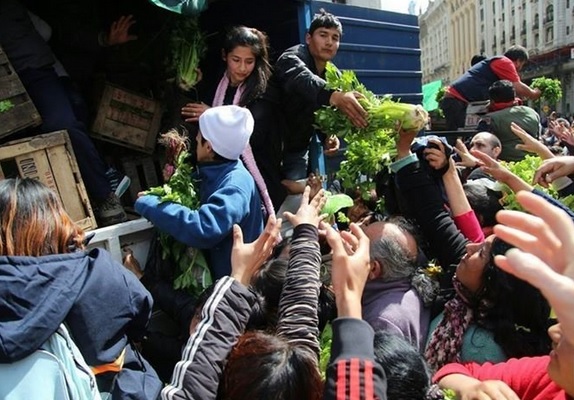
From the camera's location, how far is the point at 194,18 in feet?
13.0

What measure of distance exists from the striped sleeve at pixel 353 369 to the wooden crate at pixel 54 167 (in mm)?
2084

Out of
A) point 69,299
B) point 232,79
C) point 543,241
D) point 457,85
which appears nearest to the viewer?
point 543,241

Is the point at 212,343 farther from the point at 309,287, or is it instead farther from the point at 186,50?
the point at 186,50

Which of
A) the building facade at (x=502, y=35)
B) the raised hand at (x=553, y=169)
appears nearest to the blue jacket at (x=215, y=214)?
the raised hand at (x=553, y=169)

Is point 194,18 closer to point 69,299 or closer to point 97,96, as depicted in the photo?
point 97,96

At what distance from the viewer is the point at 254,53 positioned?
11.2ft

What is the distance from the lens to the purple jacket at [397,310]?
2174mm

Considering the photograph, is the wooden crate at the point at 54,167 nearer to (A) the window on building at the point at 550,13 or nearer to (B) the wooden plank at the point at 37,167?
(B) the wooden plank at the point at 37,167

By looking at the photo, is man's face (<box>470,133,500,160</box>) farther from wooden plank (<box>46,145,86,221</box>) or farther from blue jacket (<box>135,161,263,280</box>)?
wooden plank (<box>46,145,86,221</box>)

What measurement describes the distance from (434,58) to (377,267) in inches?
3203

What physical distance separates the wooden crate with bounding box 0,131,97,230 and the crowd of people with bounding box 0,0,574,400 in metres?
0.50

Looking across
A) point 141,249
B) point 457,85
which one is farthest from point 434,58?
point 141,249

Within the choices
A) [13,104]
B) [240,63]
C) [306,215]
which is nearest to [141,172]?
[13,104]

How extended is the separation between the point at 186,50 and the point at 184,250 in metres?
1.68
